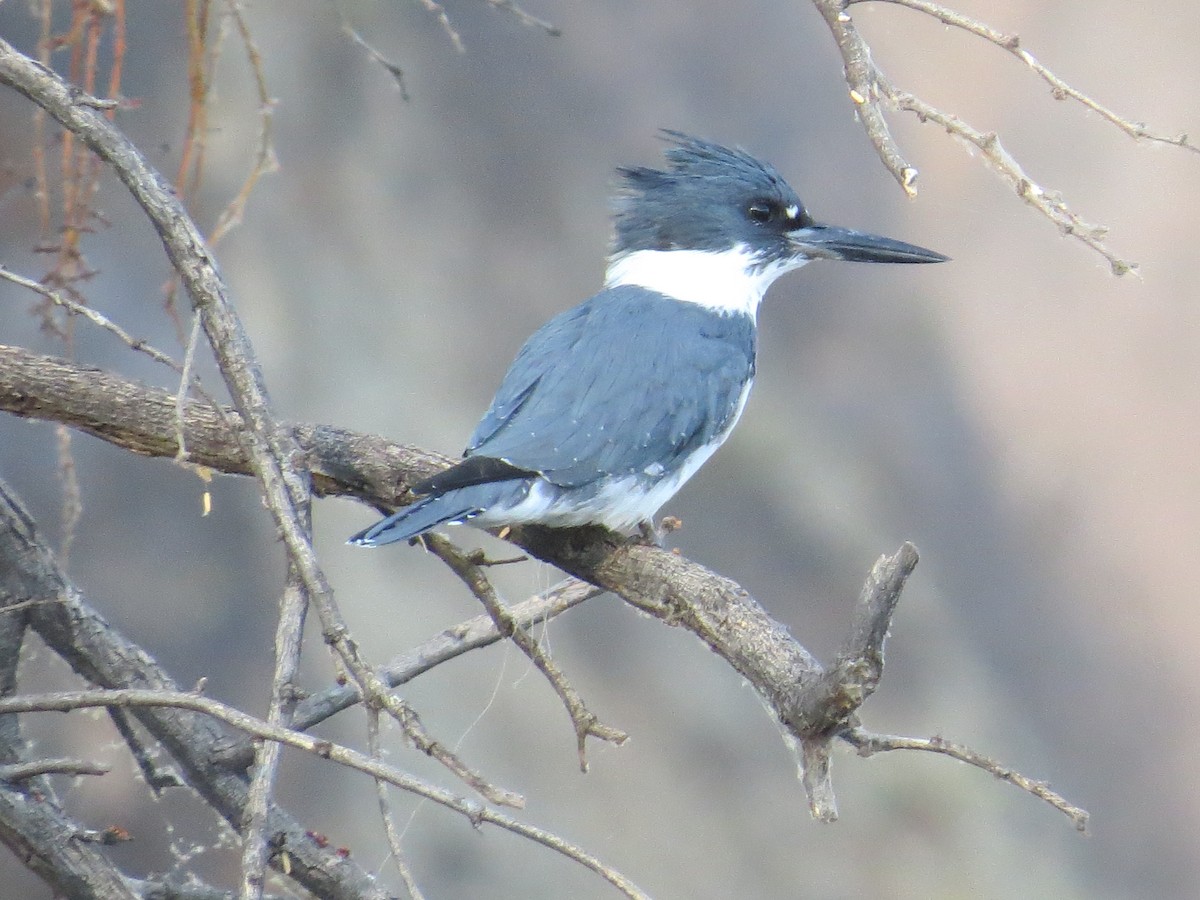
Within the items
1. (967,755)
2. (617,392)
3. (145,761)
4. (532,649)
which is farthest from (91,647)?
(967,755)

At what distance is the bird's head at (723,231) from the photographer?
1774 millimetres

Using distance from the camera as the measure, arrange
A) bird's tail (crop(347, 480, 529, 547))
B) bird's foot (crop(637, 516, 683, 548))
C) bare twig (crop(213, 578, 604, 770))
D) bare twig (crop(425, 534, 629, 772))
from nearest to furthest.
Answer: bare twig (crop(425, 534, 629, 772)), bird's tail (crop(347, 480, 529, 547)), bare twig (crop(213, 578, 604, 770)), bird's foot (crop(637, 516, 683, 548))

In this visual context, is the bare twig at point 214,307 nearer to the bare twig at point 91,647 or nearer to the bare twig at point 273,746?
the bare twig at point 273,746

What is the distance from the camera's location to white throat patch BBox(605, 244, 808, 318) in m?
1.77

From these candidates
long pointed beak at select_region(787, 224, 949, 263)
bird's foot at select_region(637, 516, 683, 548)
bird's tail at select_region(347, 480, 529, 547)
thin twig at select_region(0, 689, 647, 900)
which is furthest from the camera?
long pointed beak at select_region(787, 224, 949, 263)

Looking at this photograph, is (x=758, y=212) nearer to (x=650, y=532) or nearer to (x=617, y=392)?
(x=617, y=392)

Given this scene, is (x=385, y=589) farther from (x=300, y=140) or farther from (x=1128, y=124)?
(x=1128, y=124)

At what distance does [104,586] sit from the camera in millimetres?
2553

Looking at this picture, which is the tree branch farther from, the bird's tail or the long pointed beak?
the long pointed beak

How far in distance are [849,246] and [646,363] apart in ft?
1.30

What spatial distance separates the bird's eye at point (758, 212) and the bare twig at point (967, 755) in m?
0.96

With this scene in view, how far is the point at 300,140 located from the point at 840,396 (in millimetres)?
1170

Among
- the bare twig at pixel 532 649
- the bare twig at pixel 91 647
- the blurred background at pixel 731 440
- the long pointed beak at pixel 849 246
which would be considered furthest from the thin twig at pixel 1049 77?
the blurred background at pixel 731 440

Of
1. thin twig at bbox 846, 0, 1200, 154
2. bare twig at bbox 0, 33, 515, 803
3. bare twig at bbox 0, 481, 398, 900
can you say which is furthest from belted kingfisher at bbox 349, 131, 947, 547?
thin twig at bbox 846, 0, 1200, 154
